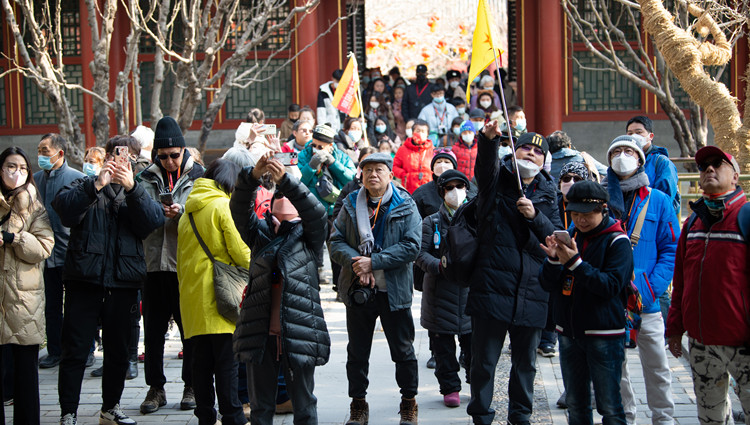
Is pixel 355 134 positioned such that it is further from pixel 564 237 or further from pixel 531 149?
pixel 564 237

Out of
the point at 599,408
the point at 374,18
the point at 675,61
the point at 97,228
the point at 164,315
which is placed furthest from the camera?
the point at 374,18

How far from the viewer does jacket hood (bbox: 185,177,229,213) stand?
215 inches

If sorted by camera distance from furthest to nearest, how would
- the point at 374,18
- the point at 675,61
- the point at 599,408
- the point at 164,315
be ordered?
the point at 374,18
the point at 675,61
the point at 164,315
the point at 599,408

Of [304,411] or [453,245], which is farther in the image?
[453,245]

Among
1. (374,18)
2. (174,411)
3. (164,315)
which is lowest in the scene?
(174,411)

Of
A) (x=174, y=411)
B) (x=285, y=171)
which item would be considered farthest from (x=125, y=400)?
(x=285, y=171)

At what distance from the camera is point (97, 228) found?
580 cm

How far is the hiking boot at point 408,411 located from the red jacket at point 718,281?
Answer: 1.91 metres

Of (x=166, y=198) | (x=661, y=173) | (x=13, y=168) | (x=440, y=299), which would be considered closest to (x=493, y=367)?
(x=440, y=299)

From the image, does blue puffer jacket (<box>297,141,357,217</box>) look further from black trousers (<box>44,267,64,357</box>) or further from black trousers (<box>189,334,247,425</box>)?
black trousers (<box>189,334,247,425</box>)

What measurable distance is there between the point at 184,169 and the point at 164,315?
110 centimetres

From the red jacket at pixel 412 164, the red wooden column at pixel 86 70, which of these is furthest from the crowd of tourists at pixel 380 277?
the red wooden column at pixel 86 70

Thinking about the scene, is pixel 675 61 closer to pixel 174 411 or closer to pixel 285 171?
pixel 285 171

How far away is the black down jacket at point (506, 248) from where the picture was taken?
17.3ft
